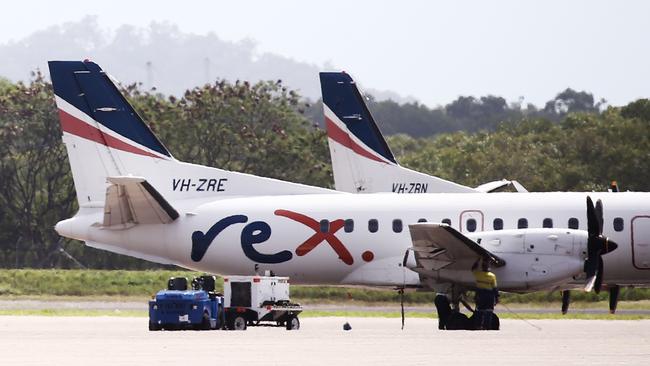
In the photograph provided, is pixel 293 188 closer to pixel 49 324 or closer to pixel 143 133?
pixel 143 133

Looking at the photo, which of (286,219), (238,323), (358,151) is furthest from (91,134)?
(358,151)

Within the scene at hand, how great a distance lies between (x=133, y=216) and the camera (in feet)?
116

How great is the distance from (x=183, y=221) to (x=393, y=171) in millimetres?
9374

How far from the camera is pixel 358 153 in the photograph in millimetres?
43094

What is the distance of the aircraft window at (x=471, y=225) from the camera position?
3494 centimetres

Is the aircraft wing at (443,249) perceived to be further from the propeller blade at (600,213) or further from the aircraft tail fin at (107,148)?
the aircraft tail fin at (107,148)

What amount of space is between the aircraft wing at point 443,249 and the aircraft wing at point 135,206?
6.49 meters

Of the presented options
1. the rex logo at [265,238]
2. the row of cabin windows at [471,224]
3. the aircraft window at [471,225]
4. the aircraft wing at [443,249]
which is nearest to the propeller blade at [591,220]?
the row of cabin windows at [471,224]

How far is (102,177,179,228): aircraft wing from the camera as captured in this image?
34.2m

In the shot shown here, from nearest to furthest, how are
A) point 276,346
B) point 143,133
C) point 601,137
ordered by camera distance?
1. point 276,346
2. point 143,133
3. point 601,137

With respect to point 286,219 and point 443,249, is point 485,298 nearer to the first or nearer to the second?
point 443,249

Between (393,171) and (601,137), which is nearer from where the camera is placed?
(393,171)

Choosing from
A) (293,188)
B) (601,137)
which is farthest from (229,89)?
(293,188)

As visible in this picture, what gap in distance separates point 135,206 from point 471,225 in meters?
8.40
